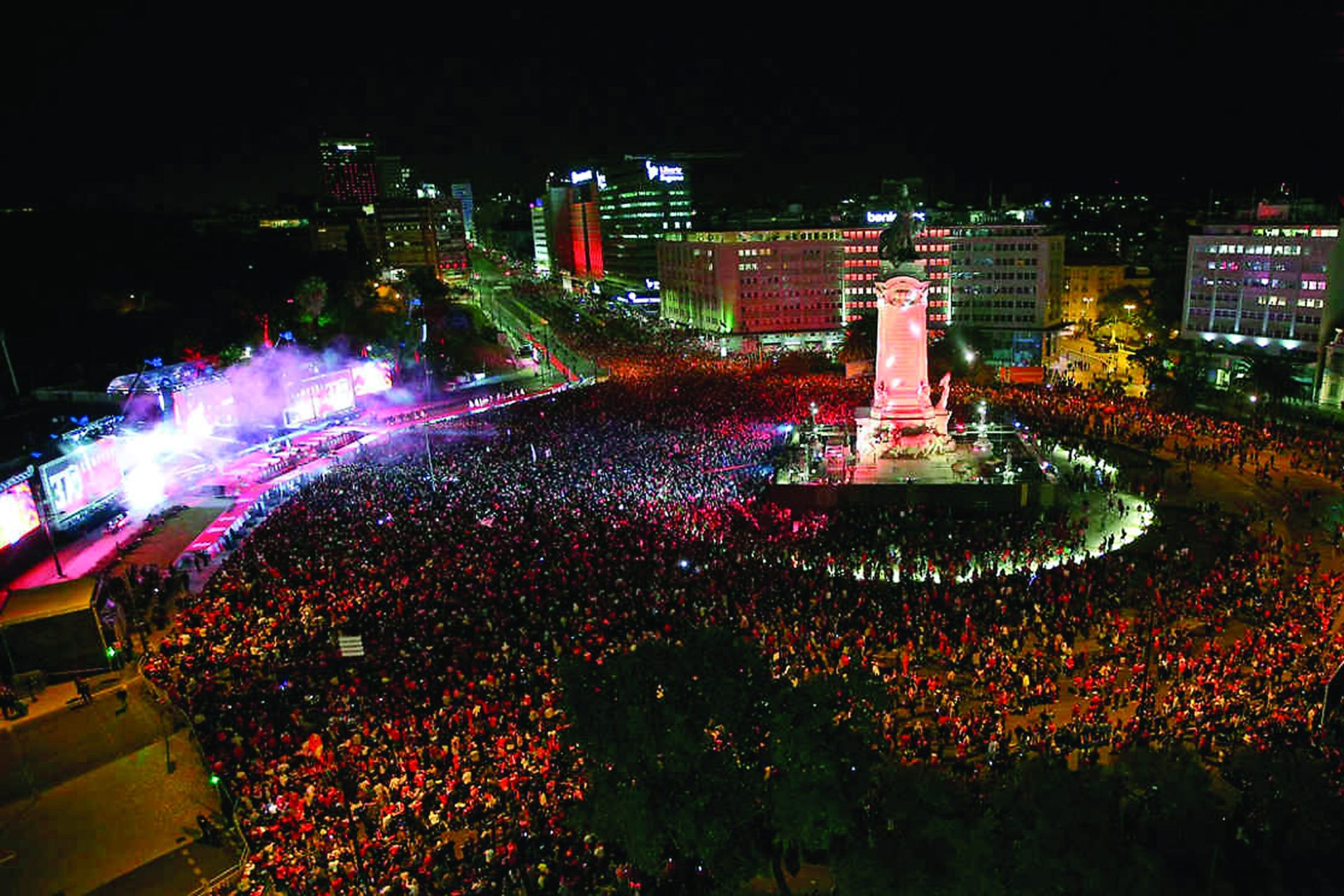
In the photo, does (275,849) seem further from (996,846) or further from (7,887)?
(996,846)

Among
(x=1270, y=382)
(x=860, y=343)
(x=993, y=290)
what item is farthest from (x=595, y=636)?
(x=993, y=290)

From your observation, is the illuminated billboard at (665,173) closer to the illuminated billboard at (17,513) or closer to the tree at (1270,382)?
the tree at (1270,382)

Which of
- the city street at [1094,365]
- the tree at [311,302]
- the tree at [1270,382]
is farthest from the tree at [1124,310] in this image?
the tree at [311,302]

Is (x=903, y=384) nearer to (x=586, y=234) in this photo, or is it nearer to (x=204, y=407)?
(x=204, y=407)

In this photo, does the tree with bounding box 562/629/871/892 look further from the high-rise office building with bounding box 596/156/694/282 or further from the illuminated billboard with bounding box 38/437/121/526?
the high-rise office building with bounding box 596/156/694/282

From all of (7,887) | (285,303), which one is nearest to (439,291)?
(285,303)
